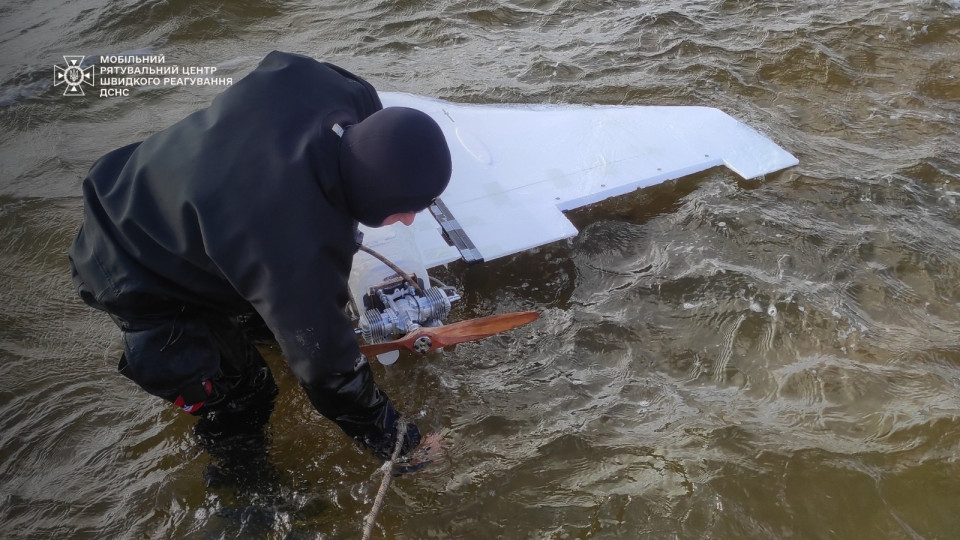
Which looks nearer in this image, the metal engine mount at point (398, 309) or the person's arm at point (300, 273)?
the person's arm at point (300, 273)

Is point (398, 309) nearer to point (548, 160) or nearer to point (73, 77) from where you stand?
point (548, 160)

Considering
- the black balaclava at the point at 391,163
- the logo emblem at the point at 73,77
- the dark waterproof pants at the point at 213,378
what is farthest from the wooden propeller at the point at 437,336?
the logo emblem at the point at 73,77

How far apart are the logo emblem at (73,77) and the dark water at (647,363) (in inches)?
16.1

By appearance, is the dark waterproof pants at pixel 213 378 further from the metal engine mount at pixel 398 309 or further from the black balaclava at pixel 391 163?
the black balaclava at pixel 391 163

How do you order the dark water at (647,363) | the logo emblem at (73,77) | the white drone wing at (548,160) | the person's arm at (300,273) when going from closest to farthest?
the person's arm at (300,273)
the dark water at (647,363)
the white drone wing at (548,160)
the logo emblem at (73,77)

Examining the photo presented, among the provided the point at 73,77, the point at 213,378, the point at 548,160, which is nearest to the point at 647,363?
the point at 548,160

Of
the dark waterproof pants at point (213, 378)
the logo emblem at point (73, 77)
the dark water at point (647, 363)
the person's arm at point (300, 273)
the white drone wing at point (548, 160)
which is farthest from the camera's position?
the logo emblem at point (73, 77)

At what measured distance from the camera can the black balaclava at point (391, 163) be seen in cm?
181

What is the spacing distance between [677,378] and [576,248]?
3.54 ft

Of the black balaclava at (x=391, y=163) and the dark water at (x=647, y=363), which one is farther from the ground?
the black balaclava at (x=391, y=163)

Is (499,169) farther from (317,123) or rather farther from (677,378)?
(317,123)

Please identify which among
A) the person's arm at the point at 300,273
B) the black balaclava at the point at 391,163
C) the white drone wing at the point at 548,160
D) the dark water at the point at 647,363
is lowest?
the dark water at the point at 647,363

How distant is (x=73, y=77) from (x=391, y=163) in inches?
218

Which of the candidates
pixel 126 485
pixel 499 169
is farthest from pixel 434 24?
pixel 126 485
